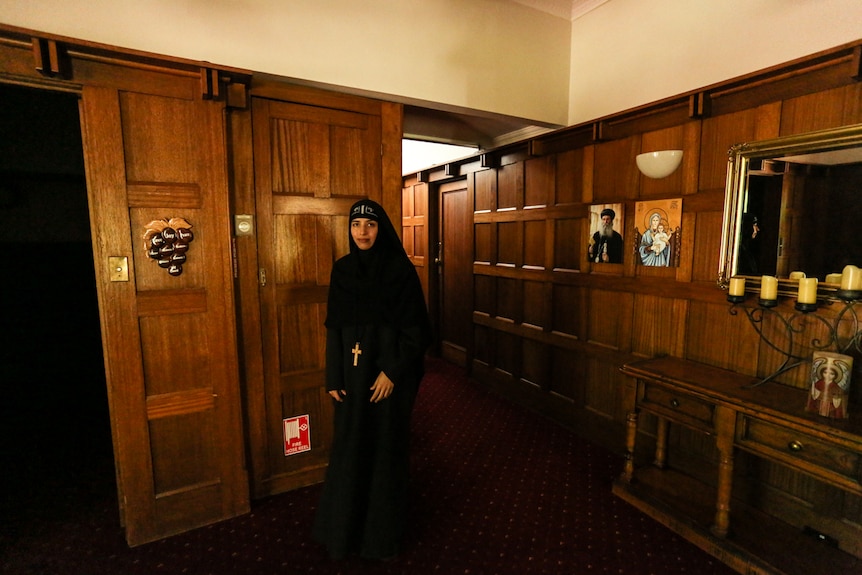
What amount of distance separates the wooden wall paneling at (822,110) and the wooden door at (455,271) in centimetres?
268

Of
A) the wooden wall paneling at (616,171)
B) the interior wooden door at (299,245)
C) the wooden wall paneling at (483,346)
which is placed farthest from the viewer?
the wooden wall paneling at (483,346)

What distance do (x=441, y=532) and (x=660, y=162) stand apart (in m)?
2.36

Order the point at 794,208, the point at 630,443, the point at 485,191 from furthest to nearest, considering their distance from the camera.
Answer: the point at 485,191
the point at 630,443
the point at 794,208

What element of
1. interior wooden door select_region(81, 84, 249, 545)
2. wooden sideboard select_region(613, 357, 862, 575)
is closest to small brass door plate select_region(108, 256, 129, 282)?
interior wooden door select_region(81, 84, 249, 545)

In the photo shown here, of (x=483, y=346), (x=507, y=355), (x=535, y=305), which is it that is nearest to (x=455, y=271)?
(x=483, y=346)

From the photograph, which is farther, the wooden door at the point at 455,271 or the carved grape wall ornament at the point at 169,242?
the wooden door at the point at 455,271

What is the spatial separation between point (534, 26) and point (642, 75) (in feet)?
2.88

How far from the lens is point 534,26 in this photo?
3.06 metres

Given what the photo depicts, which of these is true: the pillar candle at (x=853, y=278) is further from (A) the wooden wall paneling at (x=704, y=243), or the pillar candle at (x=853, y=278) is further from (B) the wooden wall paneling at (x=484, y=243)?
(B) the wooden wall paneling at (x=484, y=243)

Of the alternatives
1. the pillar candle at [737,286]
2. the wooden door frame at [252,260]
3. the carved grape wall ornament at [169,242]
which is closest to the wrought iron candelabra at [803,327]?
the pillar candle at [737,286]

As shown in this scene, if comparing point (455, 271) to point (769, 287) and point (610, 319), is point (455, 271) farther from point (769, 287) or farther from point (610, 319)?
point (769, 287)

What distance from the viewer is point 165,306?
2.07 m

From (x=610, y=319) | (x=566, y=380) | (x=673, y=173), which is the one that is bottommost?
(x=566, y=380)

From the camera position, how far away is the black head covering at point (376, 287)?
6.34 ft
